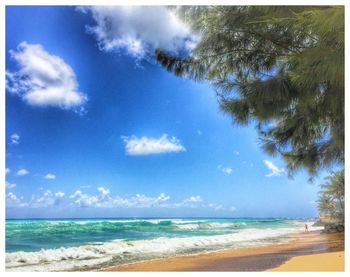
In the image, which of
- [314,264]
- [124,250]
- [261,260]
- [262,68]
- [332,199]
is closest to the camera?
[262,68]

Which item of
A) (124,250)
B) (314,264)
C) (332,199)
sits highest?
(332,199)

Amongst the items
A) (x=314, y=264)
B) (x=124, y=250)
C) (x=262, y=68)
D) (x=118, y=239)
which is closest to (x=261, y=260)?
(x=314, y=264)

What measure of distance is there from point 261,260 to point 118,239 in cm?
163

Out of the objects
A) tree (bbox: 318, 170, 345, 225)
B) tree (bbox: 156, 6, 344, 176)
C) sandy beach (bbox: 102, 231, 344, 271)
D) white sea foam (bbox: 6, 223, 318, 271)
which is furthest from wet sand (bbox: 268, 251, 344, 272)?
white sea foam (bbox: 6, 223, 318, 271)

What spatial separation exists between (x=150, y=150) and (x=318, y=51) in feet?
7.22

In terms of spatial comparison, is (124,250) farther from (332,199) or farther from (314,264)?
(332,199)

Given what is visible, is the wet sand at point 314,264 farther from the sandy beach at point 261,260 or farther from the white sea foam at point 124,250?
the white sea foam at point 124,250

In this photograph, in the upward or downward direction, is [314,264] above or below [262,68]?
below

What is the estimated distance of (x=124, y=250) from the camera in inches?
166

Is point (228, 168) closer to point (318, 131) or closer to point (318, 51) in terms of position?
point (318, 131)

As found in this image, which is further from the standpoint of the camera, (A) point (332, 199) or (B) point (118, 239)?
(A) point (332, 199)

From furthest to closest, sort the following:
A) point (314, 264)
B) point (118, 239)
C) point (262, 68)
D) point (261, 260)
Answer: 1. point (118, 239)
2. point (261, 260)
3. point (314, 264)
4. point (262, 68)

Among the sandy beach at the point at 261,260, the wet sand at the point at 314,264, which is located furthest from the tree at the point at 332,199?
the wet sand at the point at 314,264

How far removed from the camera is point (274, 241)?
5.25 m
